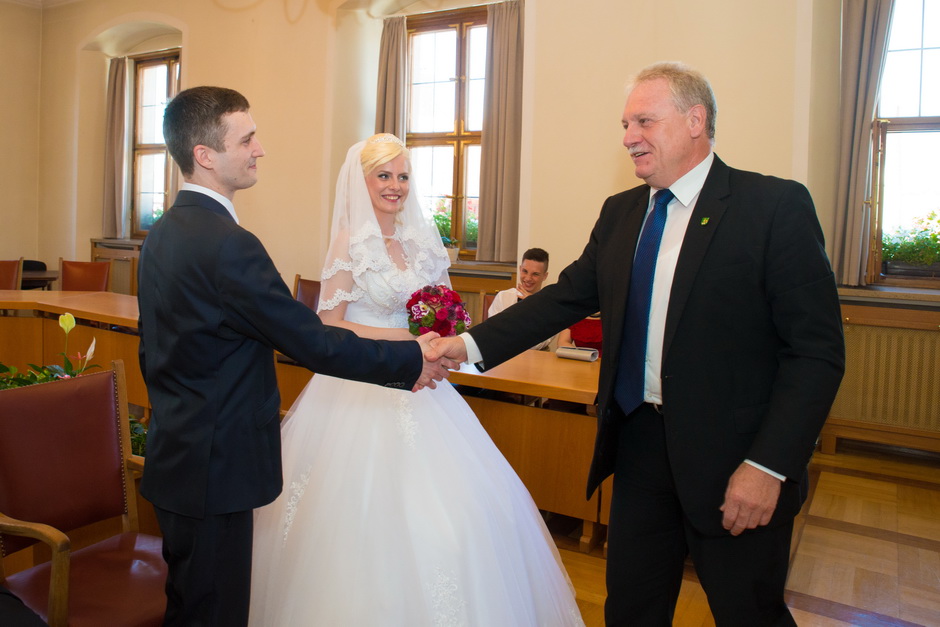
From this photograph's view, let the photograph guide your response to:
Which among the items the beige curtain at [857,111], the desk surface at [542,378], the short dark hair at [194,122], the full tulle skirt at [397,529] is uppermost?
the beige curtain at [857,111]

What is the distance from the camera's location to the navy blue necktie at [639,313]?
69.1 inches

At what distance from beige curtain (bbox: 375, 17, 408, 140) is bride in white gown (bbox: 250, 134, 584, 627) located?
459 cm

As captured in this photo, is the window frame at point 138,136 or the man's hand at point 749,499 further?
the window frame at point 138,136

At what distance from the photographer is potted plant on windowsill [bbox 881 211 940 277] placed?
5.09 m

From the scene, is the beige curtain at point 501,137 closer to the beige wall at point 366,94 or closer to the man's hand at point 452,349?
the beige wall at point 366,94

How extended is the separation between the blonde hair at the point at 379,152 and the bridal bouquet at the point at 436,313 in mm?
546

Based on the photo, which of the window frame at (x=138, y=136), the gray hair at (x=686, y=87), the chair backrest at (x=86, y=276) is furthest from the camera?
the window frame at (x=138, y=136)

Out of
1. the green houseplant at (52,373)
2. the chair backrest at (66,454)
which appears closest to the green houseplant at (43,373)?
the green houseplant at (52,373)

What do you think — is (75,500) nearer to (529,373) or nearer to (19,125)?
(529,373)

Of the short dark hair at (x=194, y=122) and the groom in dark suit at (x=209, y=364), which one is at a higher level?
the short dark hair at (x=194, y=122)

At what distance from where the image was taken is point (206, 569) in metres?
1.61

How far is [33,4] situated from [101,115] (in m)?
1.68

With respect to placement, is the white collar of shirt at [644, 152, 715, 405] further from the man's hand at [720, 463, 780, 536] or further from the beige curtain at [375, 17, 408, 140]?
the beige curtain at [375, 17, 408, 140]

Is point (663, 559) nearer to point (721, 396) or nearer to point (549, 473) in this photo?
point (721, 396)
